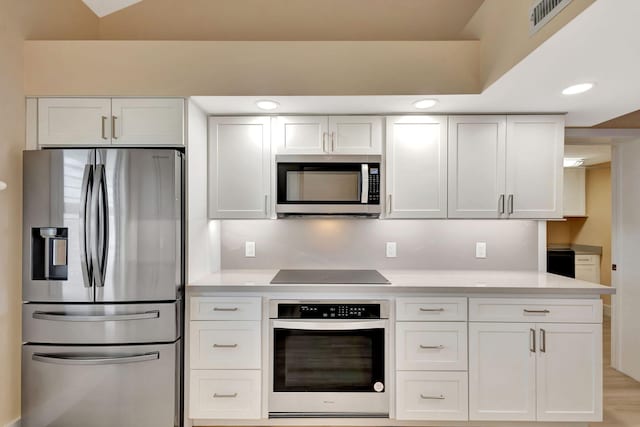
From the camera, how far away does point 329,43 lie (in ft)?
7.17

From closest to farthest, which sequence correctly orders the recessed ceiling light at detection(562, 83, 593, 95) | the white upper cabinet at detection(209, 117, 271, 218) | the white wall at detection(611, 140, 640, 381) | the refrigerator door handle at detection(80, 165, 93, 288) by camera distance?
1. the recessed ceiling light at detection(562, 83, 593, 95)
2. the refrigerator door handle at detection(80, 165, 93, 288)
3. the white upper cabinet at detection(209, 117, 271, 218)
4. the white wall at detection(611, 140, 640, 381)

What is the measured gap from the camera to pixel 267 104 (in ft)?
7.68

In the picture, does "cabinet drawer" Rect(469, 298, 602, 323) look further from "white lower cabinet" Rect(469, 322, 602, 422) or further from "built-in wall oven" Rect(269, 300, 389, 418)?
"built-in wall oven" Rect(269, 300, 389, 418)

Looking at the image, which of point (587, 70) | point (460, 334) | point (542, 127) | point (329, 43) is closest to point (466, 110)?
point (542, 127)

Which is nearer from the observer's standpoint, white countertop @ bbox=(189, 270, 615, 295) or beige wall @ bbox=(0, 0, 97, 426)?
beige wall @ bbox=(0, 0, 97, 426)

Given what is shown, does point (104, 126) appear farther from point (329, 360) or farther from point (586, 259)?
point (586, 259)

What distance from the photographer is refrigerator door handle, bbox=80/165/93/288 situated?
2.07m

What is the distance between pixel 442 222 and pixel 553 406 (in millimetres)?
1376

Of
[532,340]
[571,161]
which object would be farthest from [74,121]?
[571,161]

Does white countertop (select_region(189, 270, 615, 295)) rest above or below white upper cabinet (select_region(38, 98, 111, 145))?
below

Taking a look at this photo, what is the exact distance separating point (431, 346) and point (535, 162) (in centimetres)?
146

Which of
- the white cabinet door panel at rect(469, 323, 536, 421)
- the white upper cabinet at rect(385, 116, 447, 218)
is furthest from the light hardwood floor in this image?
the white upper cabinet at rect(385, 116, 447, 218)

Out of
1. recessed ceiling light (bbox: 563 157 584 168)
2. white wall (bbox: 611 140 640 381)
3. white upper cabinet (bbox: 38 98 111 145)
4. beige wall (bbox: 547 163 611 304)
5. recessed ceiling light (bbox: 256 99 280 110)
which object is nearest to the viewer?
white upper cabinet (bbox: 38 98 111 145)

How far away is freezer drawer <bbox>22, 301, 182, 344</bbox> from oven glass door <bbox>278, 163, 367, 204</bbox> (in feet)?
3.61
